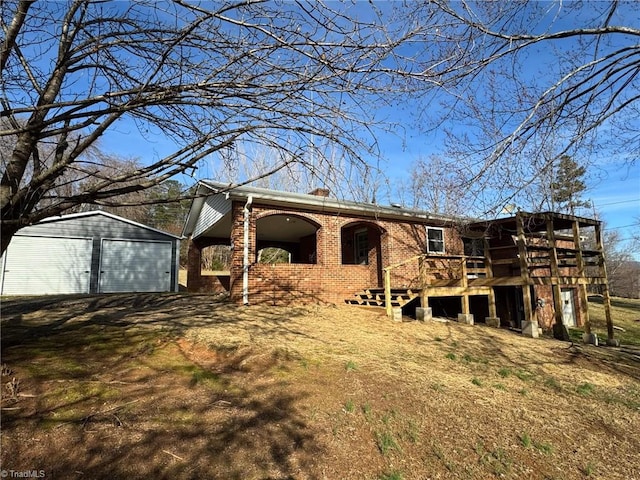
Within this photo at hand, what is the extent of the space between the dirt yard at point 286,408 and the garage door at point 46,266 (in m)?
9.43

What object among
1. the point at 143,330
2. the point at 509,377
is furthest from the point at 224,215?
the point at 509,377

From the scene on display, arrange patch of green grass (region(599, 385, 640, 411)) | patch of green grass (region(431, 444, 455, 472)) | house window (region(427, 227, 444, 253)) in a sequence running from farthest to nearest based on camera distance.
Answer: house window (region(427, 227, 444, 253)) → patch of green grass (region(599, 385, 640, 411)) → patch of green grass (region(431, 444, 455, 472))

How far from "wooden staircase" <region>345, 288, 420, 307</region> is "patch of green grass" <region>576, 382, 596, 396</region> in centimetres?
488

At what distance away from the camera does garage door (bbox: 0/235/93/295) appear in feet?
47.8

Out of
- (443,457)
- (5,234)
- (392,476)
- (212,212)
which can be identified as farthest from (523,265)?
(5,234)

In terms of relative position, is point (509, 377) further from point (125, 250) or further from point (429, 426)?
point (125, 250)

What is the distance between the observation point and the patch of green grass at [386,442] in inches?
132

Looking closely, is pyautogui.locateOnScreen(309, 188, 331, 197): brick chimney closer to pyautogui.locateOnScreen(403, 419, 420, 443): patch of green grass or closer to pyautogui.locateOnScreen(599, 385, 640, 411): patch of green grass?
pyautogui.locateOnScreen(403, 419, 420, 443): patch of green grass

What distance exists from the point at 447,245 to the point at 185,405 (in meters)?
12.4

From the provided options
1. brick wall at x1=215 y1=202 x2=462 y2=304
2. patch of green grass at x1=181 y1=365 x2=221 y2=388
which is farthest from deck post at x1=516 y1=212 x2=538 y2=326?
patch of green grass at x1=181 y1=365 x2=221 y2=388

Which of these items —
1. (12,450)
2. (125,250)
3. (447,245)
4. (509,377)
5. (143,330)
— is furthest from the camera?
(125,250)

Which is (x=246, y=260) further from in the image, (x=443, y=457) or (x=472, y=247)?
(x=472, y=247)

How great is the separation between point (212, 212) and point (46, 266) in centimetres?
768

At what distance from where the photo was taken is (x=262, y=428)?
3.41 meters
